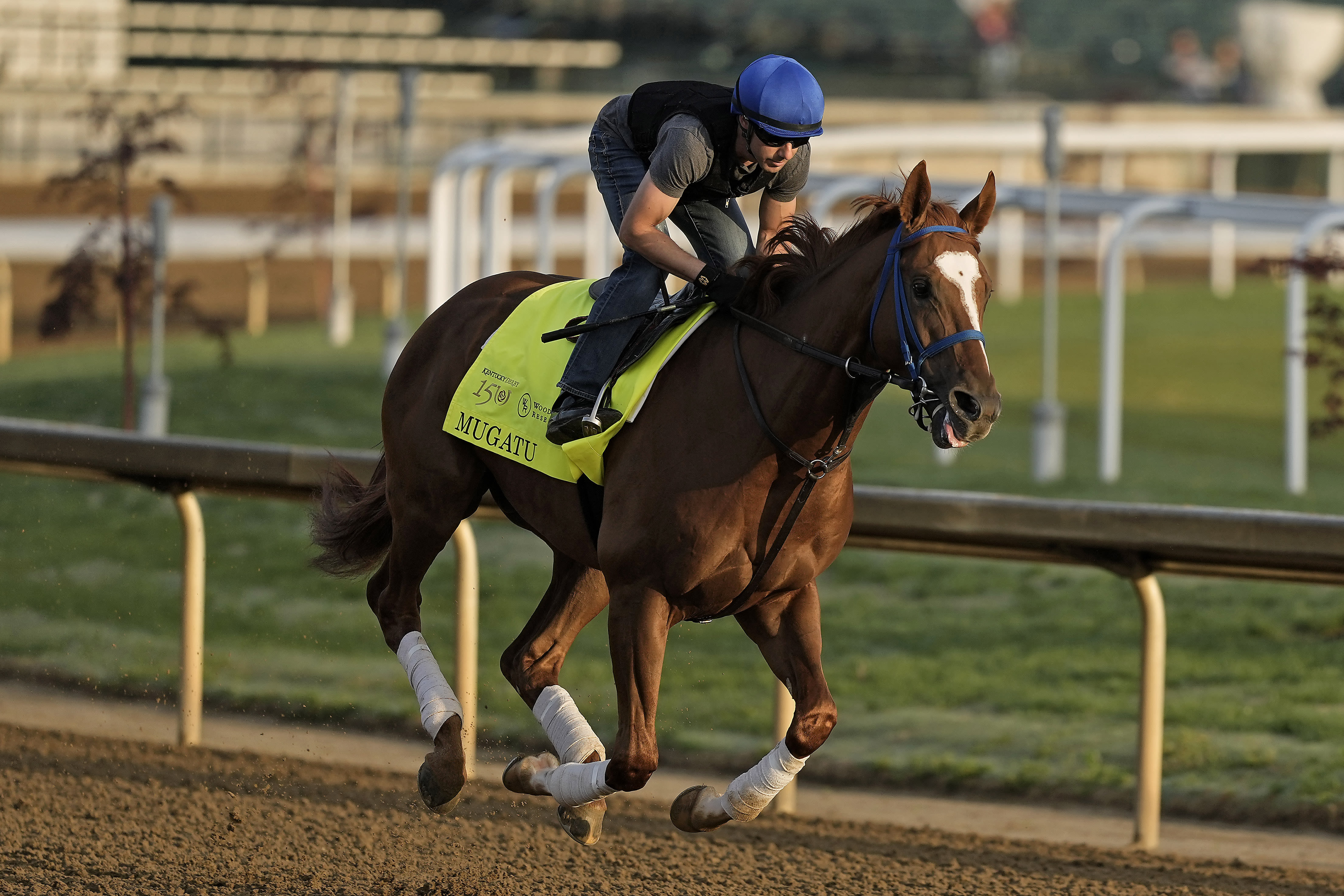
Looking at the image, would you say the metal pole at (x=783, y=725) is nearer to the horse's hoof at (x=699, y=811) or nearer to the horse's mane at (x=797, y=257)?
the horse's hoof at (x=699, y=811)

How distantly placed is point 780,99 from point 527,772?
170 centimetres

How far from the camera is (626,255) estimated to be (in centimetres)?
433

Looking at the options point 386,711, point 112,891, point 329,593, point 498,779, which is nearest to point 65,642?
point 329,593

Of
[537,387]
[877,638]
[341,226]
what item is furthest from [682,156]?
[341,226]

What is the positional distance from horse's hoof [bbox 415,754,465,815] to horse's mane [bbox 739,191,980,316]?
53.4 inches

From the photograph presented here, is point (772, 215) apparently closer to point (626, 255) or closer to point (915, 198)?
point (626, 255)

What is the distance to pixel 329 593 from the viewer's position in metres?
8.15

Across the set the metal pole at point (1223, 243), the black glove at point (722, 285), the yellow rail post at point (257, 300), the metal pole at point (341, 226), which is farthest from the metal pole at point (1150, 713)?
the metal pole at point (1223, 243)

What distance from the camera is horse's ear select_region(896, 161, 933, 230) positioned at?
11.9ft

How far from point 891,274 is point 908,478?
228 inches

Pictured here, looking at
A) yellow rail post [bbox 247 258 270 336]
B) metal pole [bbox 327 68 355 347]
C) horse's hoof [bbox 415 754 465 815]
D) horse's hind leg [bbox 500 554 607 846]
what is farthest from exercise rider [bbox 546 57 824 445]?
yellow rail post [bbox 247 258 270 336]

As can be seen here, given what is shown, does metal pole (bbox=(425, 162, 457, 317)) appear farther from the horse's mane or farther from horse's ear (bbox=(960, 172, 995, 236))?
horse's ear (bbox=(960, 172, 995, 236))

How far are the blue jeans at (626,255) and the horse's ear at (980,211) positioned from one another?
607 millimetres

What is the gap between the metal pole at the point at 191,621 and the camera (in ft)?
19.2
